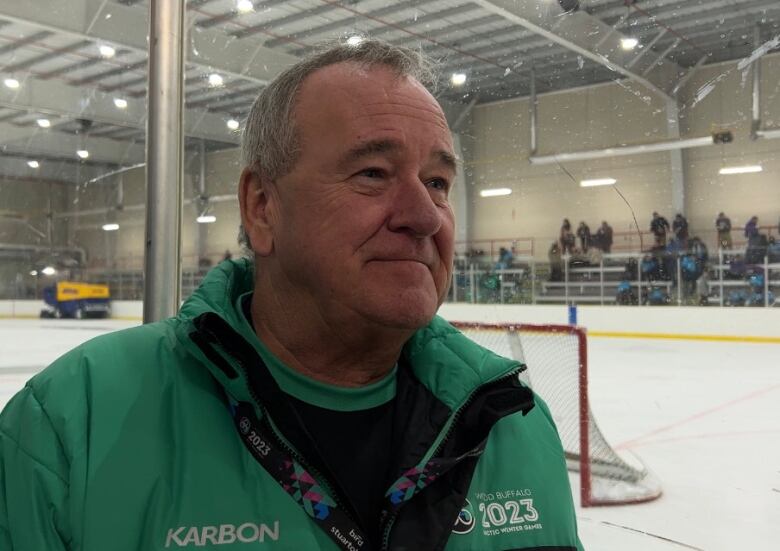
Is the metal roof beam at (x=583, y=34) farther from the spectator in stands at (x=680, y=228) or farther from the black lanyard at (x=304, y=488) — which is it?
the black lanyard at (x=304, y=488)

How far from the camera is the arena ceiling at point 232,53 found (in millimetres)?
2084

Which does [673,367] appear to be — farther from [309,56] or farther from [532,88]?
[309,56]

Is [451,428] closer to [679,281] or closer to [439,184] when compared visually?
[439,184]

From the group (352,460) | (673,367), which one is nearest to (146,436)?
(352,460)

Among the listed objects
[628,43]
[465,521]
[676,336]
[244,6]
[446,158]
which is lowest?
[676,336]

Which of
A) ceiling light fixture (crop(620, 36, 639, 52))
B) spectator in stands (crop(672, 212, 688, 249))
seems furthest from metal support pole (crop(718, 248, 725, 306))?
ceiling light fixture (crop(620, 36, 639, 52))

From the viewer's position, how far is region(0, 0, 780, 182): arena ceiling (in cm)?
208

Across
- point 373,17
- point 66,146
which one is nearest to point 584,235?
point 373,17

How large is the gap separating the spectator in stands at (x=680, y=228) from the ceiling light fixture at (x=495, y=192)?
695mm

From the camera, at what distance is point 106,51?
2.36 meters

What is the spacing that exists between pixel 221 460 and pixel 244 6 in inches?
78.9

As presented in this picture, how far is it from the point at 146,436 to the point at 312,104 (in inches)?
17.2

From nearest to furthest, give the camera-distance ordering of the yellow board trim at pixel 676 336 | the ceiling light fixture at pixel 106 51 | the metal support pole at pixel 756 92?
1. the metal support pole at pixel 756 92
2. the ceiling light fixture at pixel 106 51
3. the yellow board trim at pixel 676 336

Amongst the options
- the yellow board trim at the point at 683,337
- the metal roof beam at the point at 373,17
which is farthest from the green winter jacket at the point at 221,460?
the yellow board trim at the point at 683,337
